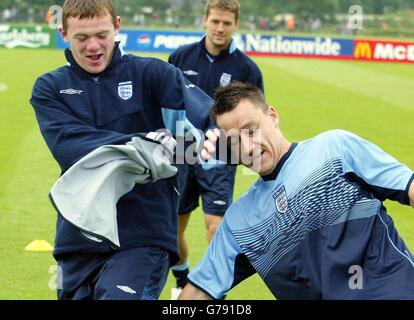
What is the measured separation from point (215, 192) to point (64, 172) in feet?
12.3

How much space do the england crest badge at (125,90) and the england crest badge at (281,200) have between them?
107 cm

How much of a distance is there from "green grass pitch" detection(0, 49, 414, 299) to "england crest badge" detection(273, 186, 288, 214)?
3.44 m

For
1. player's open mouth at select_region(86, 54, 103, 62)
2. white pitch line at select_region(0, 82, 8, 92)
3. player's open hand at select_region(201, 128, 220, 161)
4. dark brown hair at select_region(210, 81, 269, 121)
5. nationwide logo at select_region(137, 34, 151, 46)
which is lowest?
nationwide logo at select_region(137, 34, 151, 46)

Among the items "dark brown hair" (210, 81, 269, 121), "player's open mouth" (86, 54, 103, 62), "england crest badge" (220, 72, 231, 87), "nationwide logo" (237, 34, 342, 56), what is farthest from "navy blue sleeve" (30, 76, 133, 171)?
"nationwide logo" (237, 34, 342, 56)

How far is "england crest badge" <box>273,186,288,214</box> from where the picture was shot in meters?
4.35

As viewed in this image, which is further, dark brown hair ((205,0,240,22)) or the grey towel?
dark brown hair ((205,0,240,22))

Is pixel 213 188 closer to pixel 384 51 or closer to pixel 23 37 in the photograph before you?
pixel 384 51

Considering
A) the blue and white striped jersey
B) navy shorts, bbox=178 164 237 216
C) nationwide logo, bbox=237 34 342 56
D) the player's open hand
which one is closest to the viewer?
the blue and white striped jersey

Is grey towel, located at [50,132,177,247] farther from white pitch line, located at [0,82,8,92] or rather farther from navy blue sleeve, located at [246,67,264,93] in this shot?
white pitch line, located at [0,82,8,92]

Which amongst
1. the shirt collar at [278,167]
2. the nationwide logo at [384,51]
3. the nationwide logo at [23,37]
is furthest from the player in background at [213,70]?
the nationwide logo at [23,37]

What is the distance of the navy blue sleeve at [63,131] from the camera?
4.58 metres

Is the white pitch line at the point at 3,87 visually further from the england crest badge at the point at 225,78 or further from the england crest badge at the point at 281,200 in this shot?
the england crest badge at the point at 281,200
